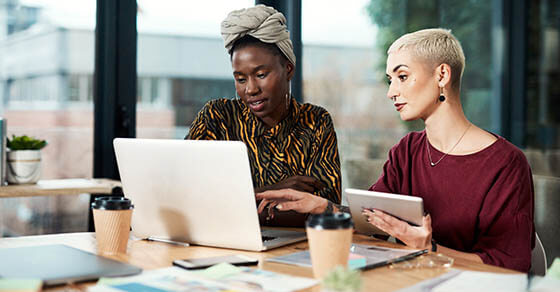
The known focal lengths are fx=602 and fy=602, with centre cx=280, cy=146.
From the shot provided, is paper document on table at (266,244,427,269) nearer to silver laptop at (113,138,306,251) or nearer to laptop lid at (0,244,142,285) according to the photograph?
silver laptop at (113,138,306,251)

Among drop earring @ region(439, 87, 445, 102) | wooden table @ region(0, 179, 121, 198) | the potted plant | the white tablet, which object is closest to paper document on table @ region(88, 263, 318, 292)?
the white tablet

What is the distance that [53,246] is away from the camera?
4.28 ft

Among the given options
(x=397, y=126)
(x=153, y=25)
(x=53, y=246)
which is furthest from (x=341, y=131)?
(x=53, y=246)

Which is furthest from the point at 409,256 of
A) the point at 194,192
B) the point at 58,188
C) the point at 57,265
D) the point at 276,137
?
the point at 58,188

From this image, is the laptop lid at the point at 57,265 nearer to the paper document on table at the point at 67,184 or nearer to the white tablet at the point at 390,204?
the white tablet at the point at 390,204

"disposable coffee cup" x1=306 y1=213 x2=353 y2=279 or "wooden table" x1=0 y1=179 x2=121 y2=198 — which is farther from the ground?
"disposable coffee cup" x1=306 y1=213 x2=353 y2=279

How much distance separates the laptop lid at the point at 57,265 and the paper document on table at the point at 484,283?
0.56m

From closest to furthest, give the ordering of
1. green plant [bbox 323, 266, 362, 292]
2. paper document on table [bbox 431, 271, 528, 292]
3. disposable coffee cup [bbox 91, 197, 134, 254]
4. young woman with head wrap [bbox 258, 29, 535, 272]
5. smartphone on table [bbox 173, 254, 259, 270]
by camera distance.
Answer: green plant [bbox 323, 266, 362, 292]
paper document on table [bbox 431, 271, 528, 292]
smartphone on table [bbox 173, 254, 259, 270]
disposable coffee cup [bbox 91, 197, 134, 254]
young woman with head wrap [bbox 258, 29, 535, 272]

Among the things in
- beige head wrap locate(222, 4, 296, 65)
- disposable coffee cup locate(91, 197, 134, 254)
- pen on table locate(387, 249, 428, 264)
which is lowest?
pen on table locate(387, 249, 428, 264)

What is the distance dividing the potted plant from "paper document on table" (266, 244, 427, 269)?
181 cm

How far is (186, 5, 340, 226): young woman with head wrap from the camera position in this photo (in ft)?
6.17

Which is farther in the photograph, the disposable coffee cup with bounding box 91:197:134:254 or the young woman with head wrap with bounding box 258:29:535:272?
the young woman with head wrap with bounding box 258:29:535:272

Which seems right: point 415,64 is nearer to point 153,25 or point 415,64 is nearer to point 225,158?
point 225,158

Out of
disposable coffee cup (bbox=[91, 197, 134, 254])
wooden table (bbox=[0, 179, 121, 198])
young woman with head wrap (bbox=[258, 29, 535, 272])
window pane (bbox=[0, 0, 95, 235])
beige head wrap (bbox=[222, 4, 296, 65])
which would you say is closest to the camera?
disposable coffee cup (bbox=[91, 197, 134, 254])
